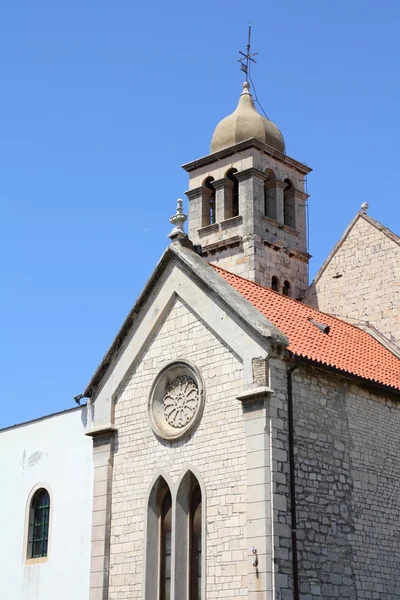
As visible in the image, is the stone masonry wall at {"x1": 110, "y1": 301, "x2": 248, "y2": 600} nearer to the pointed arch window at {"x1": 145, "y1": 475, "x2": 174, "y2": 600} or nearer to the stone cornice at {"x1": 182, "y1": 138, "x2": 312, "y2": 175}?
the pointed arch window at {"x1": 145, "y1": 475, "x2": 174, "y2": 600}

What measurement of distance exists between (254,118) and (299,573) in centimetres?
2260

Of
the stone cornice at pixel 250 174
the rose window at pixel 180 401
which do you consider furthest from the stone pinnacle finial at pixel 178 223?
the stone cornice at pixel 250 174

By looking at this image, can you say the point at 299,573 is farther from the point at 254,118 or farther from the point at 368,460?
the point at 254,118

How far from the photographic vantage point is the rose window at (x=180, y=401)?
2119 centimetres

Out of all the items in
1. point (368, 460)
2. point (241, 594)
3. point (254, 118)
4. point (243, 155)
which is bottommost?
point (241, 594)

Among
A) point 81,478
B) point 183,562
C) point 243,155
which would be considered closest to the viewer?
point 183,562

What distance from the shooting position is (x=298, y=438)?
19.7 metres

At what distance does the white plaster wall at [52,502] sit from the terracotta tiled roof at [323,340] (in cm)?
539

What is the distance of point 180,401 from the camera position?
21531 millimetres

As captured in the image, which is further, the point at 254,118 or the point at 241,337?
the point at 254,118

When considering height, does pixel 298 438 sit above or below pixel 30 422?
below

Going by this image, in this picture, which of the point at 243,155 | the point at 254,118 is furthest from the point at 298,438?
the point at 254,118

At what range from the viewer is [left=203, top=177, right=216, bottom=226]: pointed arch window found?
36500 mm

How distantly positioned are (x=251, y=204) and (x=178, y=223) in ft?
38.1
